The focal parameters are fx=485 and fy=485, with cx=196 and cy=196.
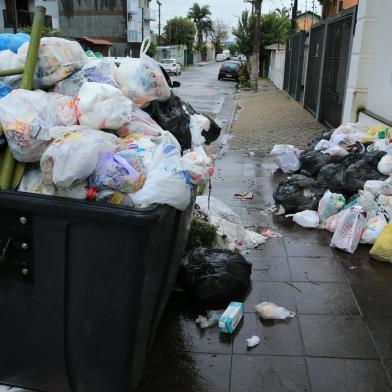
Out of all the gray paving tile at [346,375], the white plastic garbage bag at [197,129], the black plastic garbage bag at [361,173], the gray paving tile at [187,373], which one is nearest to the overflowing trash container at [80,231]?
the gray paving tile at [187,373]

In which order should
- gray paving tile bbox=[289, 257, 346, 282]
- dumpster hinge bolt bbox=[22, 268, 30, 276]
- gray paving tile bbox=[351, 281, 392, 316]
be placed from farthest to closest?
gray paving tile bbox=[289, 257, 346, 282] → gray paving tile bbox=[351, 281, 392, 316] → dumpster hinge bolt bbox=[22, 268, 30, 276]

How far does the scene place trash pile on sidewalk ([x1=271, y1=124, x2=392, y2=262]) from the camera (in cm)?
434

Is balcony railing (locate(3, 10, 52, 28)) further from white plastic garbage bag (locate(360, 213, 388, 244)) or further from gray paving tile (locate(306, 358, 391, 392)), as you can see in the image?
gray paving tile (locate(306, 358, 391, 392))

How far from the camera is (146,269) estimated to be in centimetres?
192

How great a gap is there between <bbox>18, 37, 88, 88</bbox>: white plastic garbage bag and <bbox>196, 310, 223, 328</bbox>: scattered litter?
174 cm

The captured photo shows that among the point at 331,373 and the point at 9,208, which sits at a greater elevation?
the point at 9,208

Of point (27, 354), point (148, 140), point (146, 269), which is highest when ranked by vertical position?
point (148, 140)

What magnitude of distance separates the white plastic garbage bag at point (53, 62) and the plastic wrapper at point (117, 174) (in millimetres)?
744

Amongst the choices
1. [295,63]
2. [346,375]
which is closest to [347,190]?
[346,375]

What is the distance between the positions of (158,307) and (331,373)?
1.05m

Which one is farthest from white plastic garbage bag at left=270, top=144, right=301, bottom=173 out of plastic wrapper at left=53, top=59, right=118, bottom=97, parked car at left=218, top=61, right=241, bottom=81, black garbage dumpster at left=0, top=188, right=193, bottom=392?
parked car at left=218, top=61, right=241, bottom=81

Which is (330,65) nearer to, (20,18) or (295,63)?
(295,63)

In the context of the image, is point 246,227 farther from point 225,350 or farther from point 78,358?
point 78,358

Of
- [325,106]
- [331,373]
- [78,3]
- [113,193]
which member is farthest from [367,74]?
[78,3]
